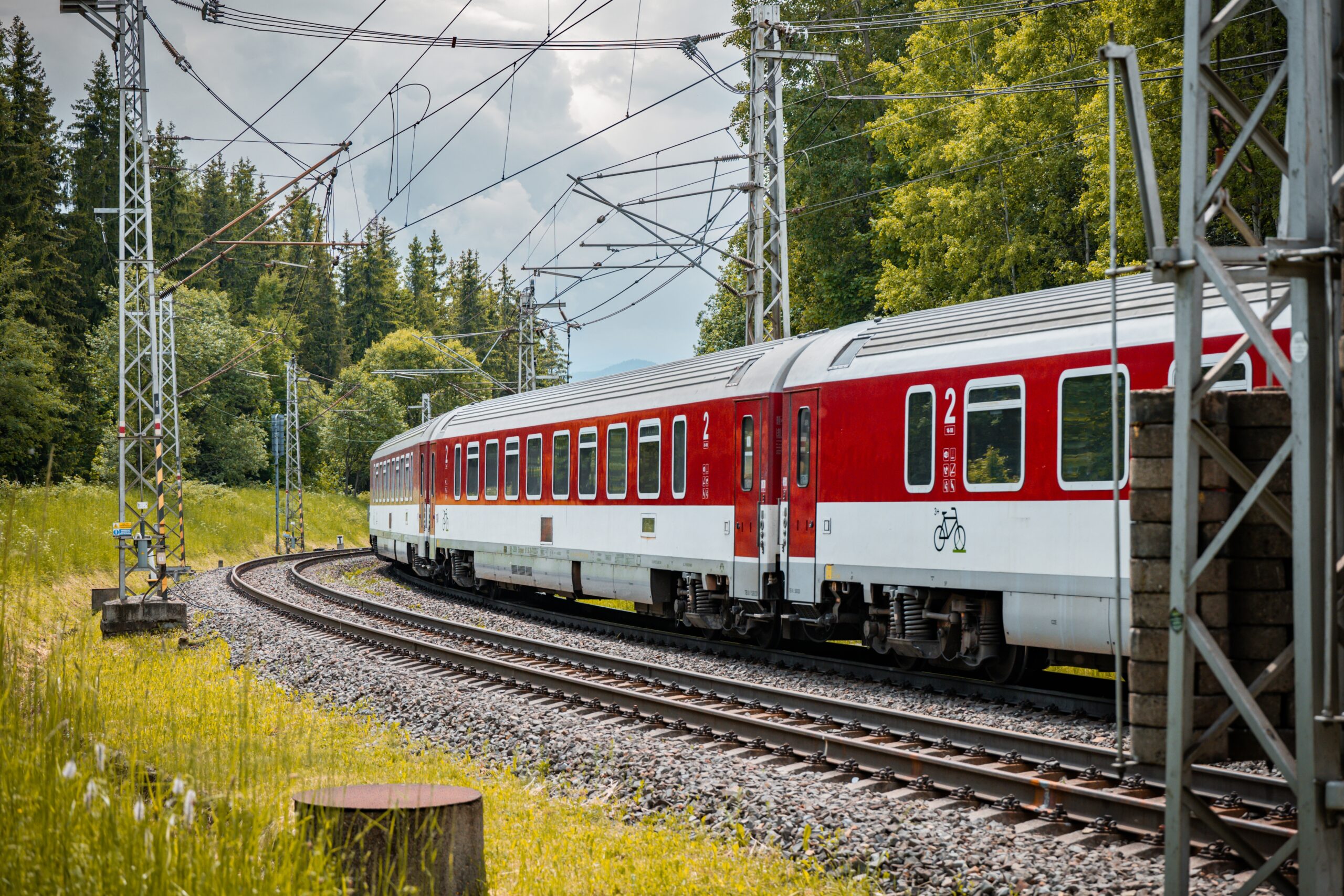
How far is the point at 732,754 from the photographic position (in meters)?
9.57

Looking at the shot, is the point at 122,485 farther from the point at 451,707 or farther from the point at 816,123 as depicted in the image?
the point at 816,123

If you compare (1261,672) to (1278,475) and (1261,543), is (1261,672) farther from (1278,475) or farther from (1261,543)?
(1278,475)

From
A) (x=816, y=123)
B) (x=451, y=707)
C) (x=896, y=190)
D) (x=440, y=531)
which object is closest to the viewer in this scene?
(x=451, y=707)

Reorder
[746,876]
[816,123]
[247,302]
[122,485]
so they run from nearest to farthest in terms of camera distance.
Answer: [746,876] → [122,485] → [816,123] → [247,302]

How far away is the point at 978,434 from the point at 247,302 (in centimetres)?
9460

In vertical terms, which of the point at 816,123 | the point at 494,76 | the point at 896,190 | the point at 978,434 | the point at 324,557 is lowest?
the point at 324,557

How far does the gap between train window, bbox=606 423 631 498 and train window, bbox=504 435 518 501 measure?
13.6ft

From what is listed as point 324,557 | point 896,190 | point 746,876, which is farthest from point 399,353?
point 746,876

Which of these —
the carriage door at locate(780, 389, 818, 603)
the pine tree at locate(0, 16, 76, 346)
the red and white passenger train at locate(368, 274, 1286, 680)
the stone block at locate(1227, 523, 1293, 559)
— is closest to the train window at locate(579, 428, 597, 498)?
the red and white passenger train at locate(368, 274, 1286, 680)

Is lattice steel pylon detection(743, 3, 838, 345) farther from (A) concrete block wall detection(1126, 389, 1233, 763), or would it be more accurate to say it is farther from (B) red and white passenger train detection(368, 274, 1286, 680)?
(A) concrete block wall detection(1126, 389, 1233, 763)

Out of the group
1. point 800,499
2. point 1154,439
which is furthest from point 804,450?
point 1154,439

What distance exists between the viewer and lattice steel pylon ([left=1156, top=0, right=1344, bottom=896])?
481 cm

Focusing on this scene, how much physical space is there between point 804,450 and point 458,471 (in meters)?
13.6

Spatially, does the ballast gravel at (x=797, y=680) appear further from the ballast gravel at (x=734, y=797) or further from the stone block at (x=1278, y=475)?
the stone block at (x=1278, y=475)
